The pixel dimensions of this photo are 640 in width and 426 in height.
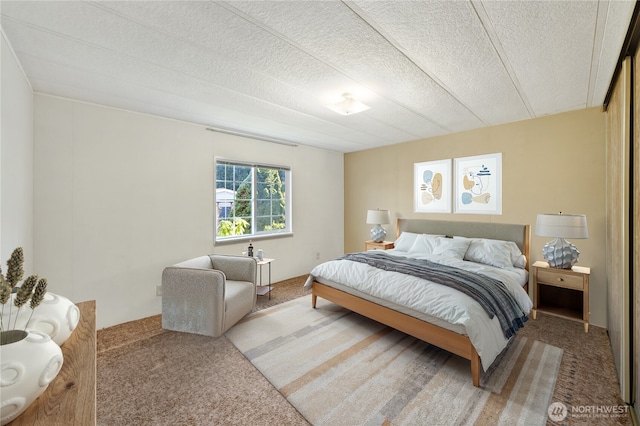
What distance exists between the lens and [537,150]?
337cm

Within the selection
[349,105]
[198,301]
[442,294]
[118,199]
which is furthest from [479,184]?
[118,199]

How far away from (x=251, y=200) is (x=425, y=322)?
122 inches

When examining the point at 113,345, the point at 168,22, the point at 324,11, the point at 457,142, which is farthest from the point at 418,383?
the point at 457,142

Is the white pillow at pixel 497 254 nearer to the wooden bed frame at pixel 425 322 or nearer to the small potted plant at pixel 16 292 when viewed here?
the wooden bed frame at pixel 425 322

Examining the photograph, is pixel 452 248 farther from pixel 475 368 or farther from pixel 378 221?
pixel 475 368

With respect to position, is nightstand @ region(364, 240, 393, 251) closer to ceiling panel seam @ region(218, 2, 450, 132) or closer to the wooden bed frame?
the wooden bed frame

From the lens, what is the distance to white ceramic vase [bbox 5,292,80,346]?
0.89 m

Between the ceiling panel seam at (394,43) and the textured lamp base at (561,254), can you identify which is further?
the textured lamp base at (561,254)

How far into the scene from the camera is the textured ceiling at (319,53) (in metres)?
1.52

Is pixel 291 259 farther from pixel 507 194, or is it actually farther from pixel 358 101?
pixel 507 194

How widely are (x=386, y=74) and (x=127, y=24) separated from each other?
182cm

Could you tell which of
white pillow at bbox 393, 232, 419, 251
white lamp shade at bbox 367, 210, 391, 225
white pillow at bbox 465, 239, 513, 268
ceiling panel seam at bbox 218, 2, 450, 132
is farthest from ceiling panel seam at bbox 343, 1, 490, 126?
white lamp shade at bbox 367, 210, 391, 225

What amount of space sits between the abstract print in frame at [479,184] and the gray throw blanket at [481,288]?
1.43 m

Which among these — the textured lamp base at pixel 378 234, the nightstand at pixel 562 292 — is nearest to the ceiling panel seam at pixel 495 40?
the nightstand at pixel 562 292
